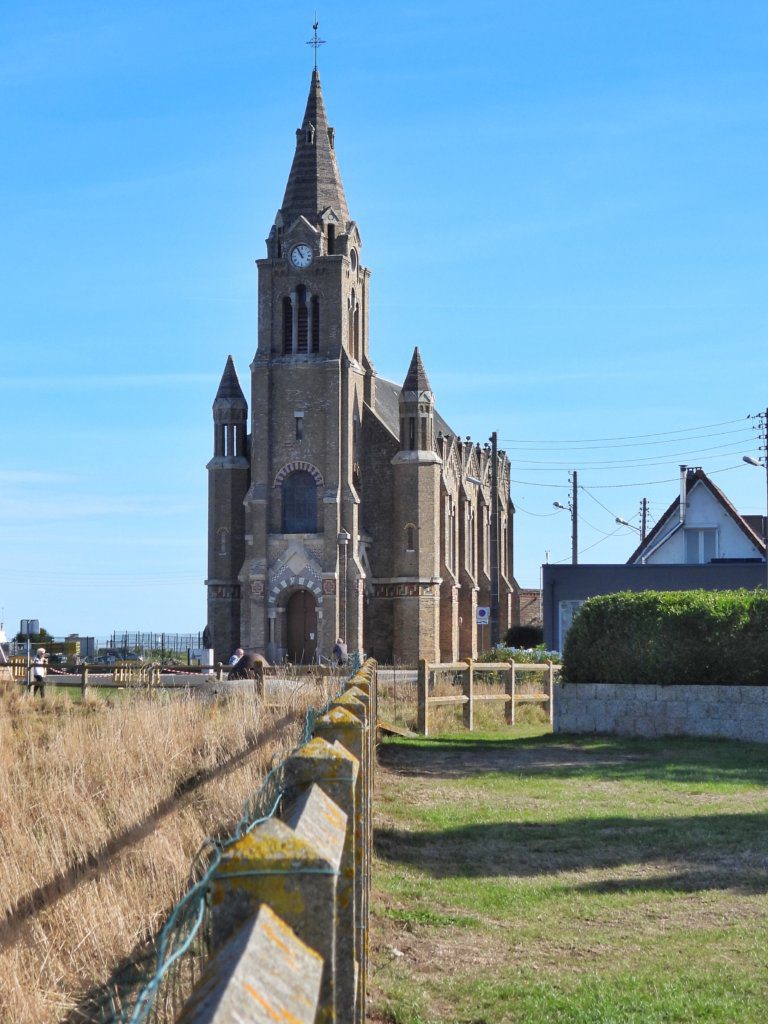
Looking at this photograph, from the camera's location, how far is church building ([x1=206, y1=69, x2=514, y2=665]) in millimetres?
53406

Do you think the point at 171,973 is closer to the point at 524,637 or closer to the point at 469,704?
the point at 469,704

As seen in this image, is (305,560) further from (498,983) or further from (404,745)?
(498,983)

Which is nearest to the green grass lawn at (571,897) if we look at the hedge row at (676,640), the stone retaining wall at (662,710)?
the stone retaining wall at (662,710)

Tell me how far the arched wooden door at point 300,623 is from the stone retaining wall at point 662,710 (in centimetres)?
3137

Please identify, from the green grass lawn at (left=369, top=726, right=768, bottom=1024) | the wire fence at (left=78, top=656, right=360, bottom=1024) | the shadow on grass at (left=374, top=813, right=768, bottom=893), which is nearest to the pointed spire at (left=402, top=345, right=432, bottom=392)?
the green grass lawn at (left=369, top=726, right=768, bottom=1024)

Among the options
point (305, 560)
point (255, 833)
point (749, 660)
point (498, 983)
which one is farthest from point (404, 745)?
point (305, 560)

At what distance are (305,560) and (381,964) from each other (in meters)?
45.9

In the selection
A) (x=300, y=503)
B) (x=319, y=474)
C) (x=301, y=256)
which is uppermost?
(x=301, y=256)

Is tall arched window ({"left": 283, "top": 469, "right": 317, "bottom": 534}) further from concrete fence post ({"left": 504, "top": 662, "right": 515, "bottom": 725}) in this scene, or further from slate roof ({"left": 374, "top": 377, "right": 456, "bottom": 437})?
concrete fence post ({"left": 504, "top": 662, "right": 515, "bottom": 725})

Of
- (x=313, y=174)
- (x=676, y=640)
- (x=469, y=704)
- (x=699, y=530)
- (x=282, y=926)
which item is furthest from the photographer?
(x=313, y=174)

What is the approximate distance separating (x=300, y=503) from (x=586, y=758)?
36863 mm

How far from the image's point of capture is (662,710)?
843 inches

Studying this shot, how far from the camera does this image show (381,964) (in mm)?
7418

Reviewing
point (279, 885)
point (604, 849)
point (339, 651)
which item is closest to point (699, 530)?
point (339, 651)
